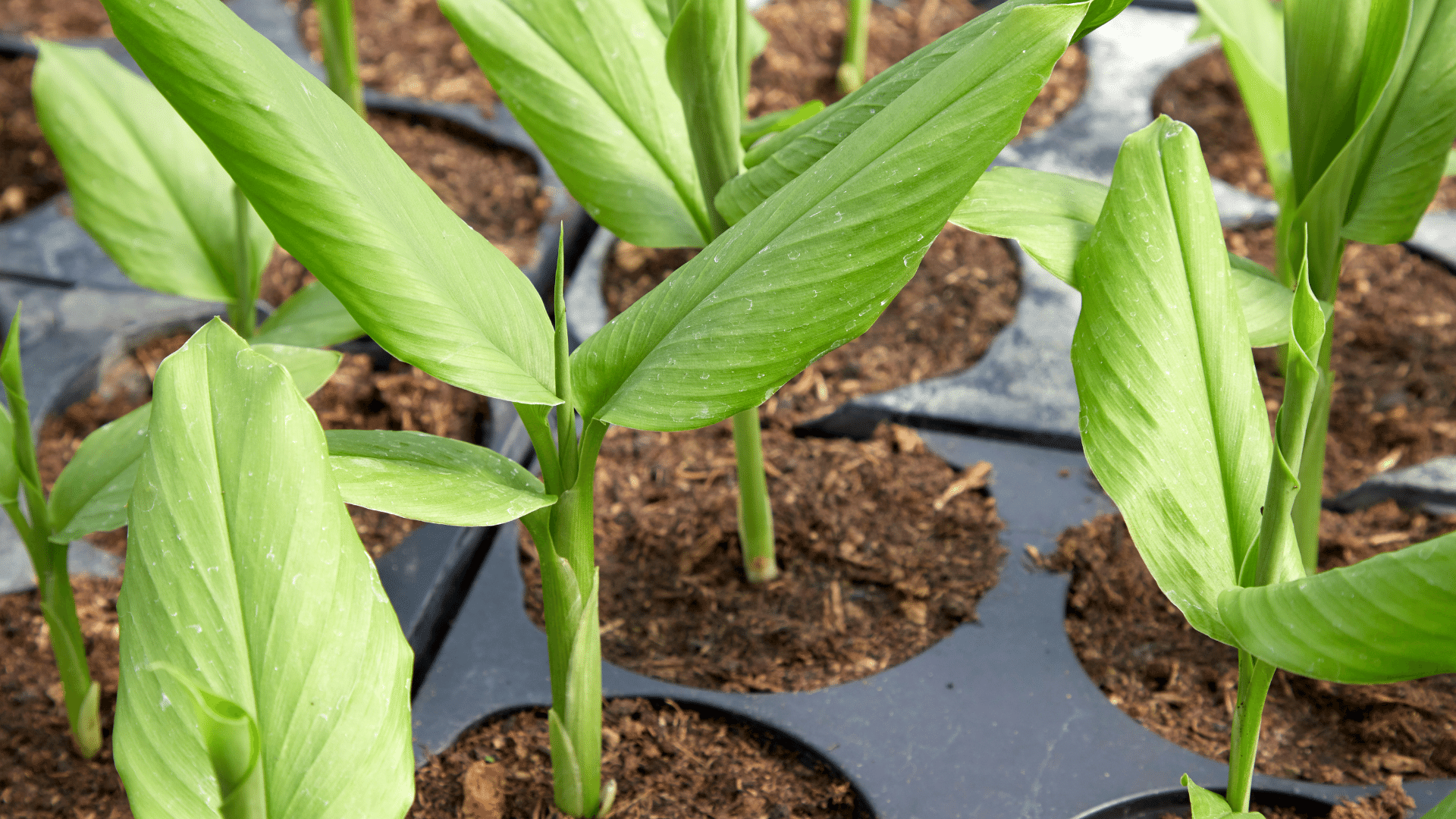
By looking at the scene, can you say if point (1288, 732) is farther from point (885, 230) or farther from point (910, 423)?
point (885, 230)

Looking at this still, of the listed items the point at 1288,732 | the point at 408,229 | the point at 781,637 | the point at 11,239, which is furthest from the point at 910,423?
the point at 11,239

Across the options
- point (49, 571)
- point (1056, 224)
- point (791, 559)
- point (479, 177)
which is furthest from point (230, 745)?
point (479, 177)

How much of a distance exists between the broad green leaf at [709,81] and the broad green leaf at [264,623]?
0.36 meters

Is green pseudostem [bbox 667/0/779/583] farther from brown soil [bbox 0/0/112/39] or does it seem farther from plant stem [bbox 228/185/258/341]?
brown soil [bbox 0/0/112/39]

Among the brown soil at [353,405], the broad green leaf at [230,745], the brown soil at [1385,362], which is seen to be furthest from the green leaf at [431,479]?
the brown soil at [1385,362]

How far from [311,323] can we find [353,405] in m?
0.34

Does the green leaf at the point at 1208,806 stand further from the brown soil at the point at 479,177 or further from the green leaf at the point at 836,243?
the brown soil at the point at 479,177

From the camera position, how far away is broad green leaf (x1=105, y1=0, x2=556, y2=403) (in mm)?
595

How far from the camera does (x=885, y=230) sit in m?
0.61

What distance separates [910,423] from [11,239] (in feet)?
3.78

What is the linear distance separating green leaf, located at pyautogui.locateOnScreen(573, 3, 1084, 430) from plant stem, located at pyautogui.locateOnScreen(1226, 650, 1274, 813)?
31 centimetres

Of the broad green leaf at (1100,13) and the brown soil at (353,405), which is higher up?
the broad green leaf at (1100,13)

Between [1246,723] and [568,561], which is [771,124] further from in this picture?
[1246,723]

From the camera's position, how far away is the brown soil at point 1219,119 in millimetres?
1649
